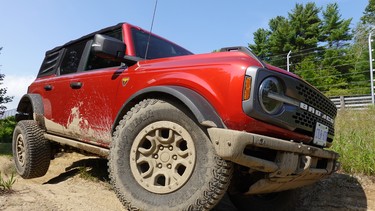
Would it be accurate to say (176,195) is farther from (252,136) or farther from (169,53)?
(169,53)

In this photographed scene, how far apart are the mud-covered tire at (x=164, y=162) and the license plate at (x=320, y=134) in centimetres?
90

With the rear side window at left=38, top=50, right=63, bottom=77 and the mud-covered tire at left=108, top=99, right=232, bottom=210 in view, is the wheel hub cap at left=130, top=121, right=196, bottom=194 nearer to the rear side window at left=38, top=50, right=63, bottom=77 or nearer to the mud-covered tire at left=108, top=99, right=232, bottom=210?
the mud-covered tire at left=108, top=99, right=232, bottom=210

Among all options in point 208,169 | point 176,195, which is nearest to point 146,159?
point 176,195

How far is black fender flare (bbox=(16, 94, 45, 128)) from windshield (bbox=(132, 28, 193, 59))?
1.74 m

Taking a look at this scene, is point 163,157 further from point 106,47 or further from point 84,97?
point 84,97

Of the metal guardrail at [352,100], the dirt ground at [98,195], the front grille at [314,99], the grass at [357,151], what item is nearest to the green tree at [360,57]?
the metal guardrail at [352,100]

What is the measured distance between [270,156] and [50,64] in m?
3.83

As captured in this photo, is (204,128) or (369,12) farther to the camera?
(369,12)

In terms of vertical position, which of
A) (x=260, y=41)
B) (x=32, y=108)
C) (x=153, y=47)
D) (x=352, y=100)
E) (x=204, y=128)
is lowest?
(x=32, y=108)

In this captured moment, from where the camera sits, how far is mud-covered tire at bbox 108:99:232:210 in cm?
233

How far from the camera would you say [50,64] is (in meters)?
5.10

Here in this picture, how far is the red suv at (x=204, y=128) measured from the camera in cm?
233

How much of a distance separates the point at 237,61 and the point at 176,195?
1068mm

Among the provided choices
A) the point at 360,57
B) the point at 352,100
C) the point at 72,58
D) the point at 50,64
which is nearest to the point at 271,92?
the point at 72,58
